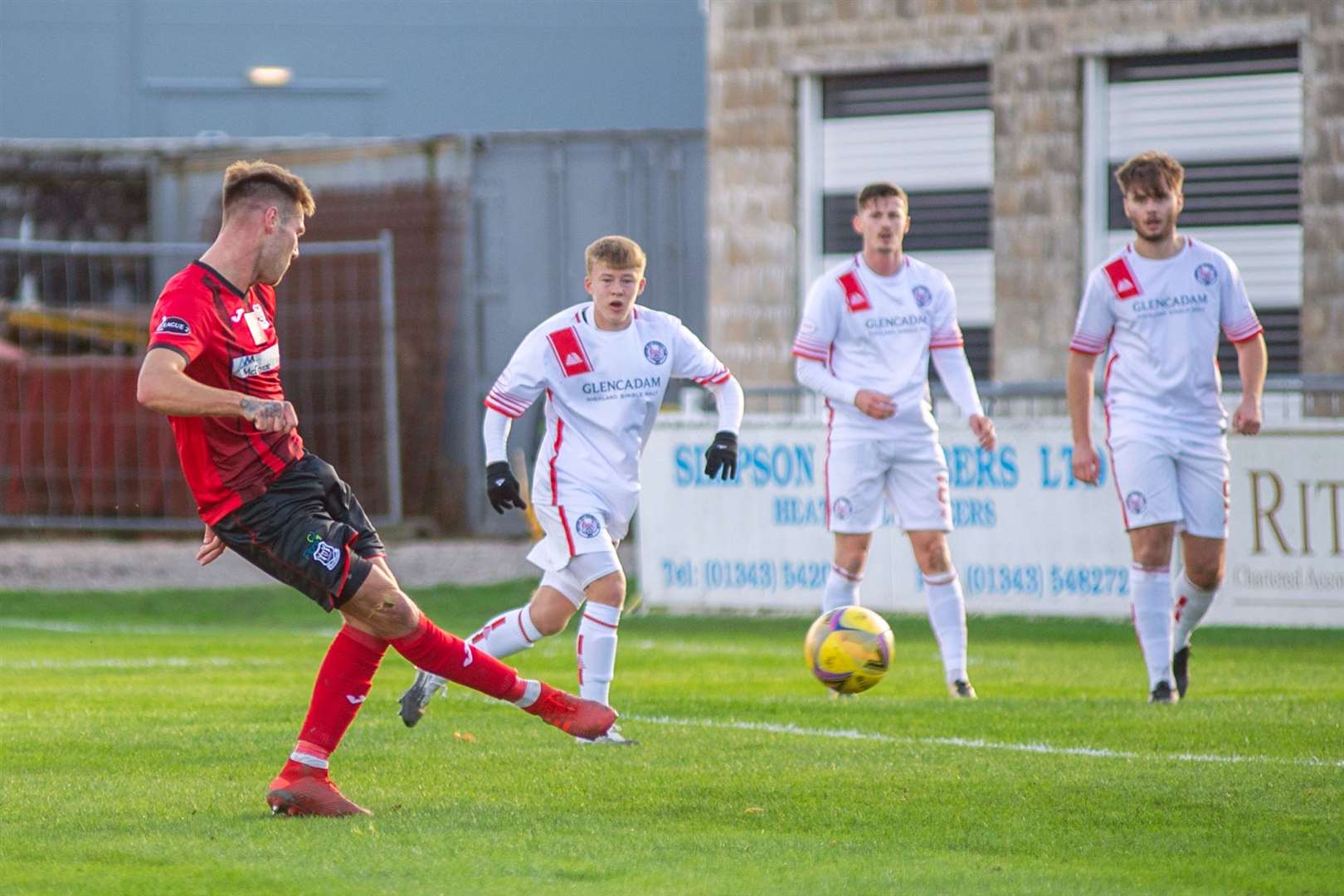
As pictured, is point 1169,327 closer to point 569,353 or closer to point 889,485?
point 889,485

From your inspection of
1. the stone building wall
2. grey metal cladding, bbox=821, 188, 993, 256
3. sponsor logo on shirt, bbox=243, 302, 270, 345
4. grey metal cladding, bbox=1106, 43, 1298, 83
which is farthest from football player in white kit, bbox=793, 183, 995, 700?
grey metal cladding, bbox=821, 188, 993, 256

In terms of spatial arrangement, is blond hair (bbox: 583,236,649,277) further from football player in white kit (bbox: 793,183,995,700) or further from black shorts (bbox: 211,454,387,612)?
black shorts (bbox: 211,454,387,612)

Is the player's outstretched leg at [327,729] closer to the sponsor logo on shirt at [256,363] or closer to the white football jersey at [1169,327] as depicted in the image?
the sponsor logo on shirt at [256,363]

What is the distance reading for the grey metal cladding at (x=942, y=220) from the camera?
18.8 m

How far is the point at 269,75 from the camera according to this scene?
32781 millimetres

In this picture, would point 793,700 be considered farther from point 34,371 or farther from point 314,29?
point 314,29

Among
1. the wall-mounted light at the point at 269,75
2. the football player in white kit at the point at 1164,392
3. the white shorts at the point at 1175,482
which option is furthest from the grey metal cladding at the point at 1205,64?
the wall-mounted light at the point at 269,75

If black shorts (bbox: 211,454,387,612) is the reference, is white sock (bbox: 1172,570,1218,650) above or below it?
below

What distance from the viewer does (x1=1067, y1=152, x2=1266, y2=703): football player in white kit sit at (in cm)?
925

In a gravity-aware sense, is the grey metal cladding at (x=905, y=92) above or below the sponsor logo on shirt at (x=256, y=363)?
above

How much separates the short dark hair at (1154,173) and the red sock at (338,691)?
4245 millimetres

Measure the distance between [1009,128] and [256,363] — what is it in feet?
42.9

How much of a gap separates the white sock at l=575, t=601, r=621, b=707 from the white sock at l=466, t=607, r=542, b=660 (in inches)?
8.5

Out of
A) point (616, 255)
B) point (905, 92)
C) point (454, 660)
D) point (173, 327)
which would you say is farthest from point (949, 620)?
point (905, 92)
